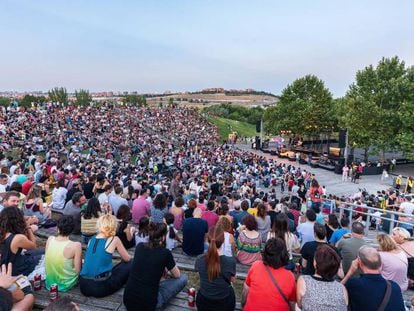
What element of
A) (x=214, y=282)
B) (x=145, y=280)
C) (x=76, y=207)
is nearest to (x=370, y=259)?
(x=214, y=282)

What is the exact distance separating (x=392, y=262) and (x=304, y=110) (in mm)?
35531

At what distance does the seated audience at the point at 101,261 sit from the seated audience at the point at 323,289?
93.1 inches

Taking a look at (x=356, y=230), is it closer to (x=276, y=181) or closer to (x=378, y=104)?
(x=276, y=181)

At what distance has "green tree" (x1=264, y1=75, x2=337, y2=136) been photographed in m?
37.2

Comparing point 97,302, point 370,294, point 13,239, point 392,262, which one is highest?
point 13,239

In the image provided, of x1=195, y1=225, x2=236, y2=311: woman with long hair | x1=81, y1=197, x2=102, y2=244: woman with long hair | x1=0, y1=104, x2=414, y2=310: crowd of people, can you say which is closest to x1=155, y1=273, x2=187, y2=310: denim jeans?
x1=0, y1=104, x2=414, y2=310: crowd of people

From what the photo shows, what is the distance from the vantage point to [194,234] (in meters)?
5.32

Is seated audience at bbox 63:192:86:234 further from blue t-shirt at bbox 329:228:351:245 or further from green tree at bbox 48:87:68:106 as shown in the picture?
green tree at bbox 48:87:68:106

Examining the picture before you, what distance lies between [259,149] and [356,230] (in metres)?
35.8

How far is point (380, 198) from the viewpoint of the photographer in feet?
45.0

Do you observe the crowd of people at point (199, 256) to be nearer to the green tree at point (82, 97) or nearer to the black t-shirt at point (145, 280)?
the black t-shirt at point (145, 280)

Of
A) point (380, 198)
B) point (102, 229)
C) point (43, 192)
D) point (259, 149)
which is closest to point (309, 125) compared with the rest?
point (259, 149)

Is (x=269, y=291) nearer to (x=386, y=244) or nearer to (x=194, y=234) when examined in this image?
(x=386, y=244)

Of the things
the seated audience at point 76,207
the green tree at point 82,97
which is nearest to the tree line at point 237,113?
the green tree at point 82,97
